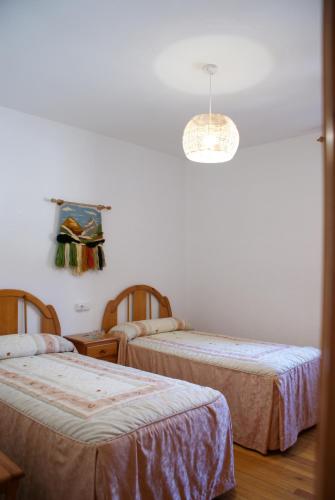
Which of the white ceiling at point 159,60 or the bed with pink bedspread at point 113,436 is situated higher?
the white ceiling at point 159,60

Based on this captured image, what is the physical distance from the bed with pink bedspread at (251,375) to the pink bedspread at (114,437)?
577 mm

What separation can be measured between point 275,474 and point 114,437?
1.30 meters

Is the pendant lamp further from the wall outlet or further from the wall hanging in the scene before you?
the wall outlet

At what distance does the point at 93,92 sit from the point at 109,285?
178 centimetres

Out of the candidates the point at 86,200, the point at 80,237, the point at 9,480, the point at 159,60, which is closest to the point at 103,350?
the point at 80,237

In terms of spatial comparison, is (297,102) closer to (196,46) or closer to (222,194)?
(196,46)

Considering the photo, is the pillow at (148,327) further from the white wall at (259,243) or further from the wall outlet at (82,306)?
the white wall at (259,243)

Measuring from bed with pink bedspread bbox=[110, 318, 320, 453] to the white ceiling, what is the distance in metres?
1.91

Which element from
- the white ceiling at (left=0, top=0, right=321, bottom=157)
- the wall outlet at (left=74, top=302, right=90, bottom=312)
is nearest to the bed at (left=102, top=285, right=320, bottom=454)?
the wall outlet at (left=74, top=302, right=90, bottom=312)

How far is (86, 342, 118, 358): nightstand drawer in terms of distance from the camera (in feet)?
10.3

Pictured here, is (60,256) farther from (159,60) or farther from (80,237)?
(159,60)

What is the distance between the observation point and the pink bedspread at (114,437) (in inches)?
61.4

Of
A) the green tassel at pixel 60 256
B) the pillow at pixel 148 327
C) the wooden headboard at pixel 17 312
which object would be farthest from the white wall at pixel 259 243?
the wooden headboard at pixel 17 312

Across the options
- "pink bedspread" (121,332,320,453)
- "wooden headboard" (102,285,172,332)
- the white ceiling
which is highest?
the white ceiling
